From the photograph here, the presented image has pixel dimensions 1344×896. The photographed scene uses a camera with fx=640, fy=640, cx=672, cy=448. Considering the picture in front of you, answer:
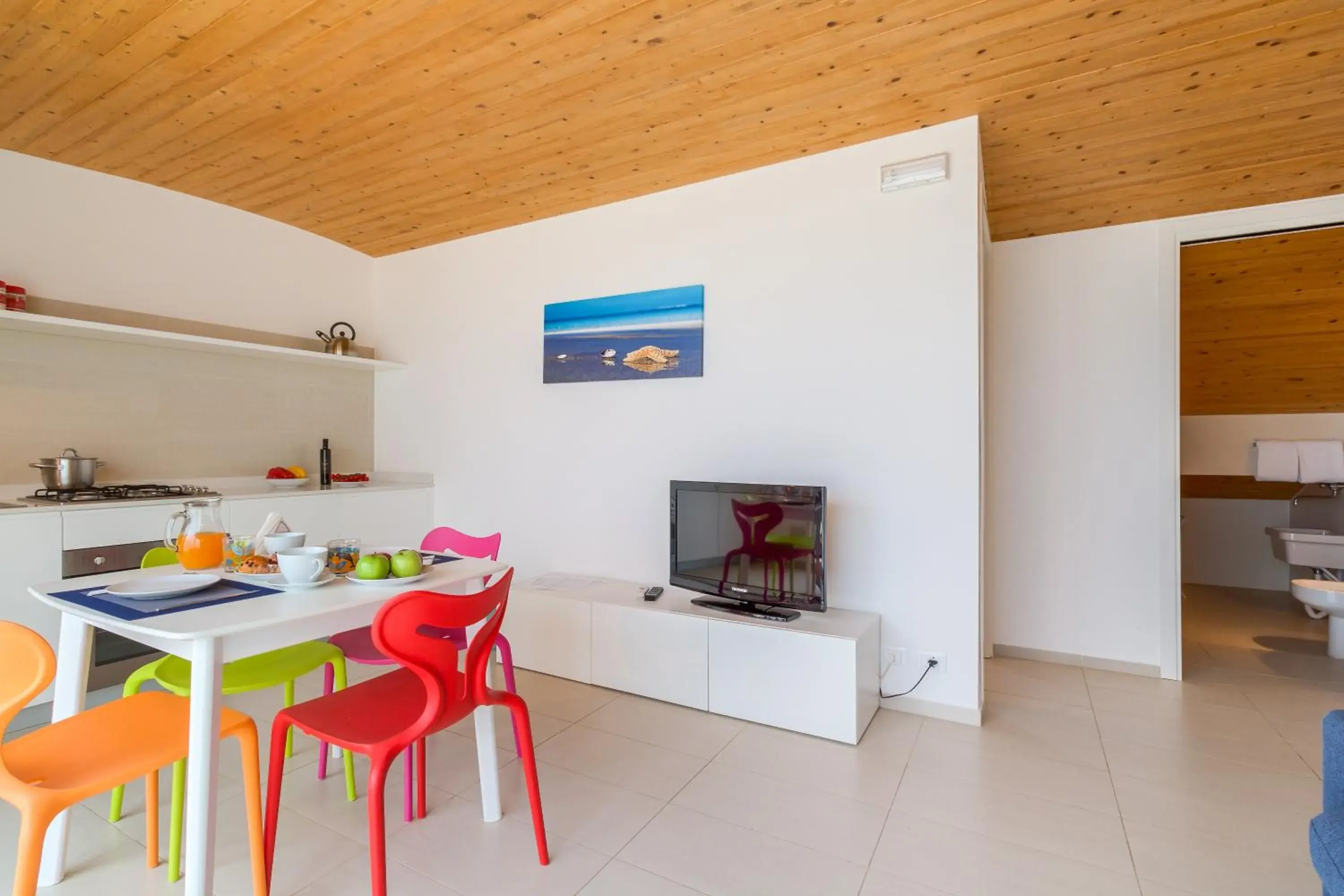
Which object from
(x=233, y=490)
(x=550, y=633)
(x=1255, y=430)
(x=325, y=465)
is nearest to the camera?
(x=550, y=633)

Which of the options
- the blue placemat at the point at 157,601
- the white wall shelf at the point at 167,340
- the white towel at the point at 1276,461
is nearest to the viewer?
the blue placemat at the point at 157,601

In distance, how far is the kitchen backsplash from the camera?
3162mm

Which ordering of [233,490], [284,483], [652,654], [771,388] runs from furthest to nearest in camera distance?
[284,483] → [233,490] → [771,388] → [652,654]

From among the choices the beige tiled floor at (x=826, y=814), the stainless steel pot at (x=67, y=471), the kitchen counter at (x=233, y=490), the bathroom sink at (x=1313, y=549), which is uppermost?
the stainless steel pot at (x=67, y=471)

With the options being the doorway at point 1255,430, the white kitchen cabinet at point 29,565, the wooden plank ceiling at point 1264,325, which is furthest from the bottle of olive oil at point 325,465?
the wooden plank ceiling at point 1264,325

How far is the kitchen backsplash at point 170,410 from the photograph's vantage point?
10.4ft

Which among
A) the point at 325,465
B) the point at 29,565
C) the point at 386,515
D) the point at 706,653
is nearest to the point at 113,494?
the point at 29,565

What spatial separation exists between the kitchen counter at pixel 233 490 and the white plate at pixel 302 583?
5.86 feet

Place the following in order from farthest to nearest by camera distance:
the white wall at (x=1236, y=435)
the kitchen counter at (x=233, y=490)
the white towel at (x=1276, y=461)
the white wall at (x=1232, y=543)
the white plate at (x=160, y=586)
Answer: the white wall at (x=1232, y=543), the white wall at (x=1236, y=435), the white towel at (x=1276, y=461), the kitchen counter at (x=233, y=490), the white plate at (x=160, y=586)

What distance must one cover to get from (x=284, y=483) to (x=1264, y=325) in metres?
6.55

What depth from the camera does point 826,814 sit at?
6.86ft

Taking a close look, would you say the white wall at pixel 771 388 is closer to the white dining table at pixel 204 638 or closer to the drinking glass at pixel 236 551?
the white dining table at pixel 204 638

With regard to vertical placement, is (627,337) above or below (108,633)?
above

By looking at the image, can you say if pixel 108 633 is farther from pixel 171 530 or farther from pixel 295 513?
pixel 171 530
